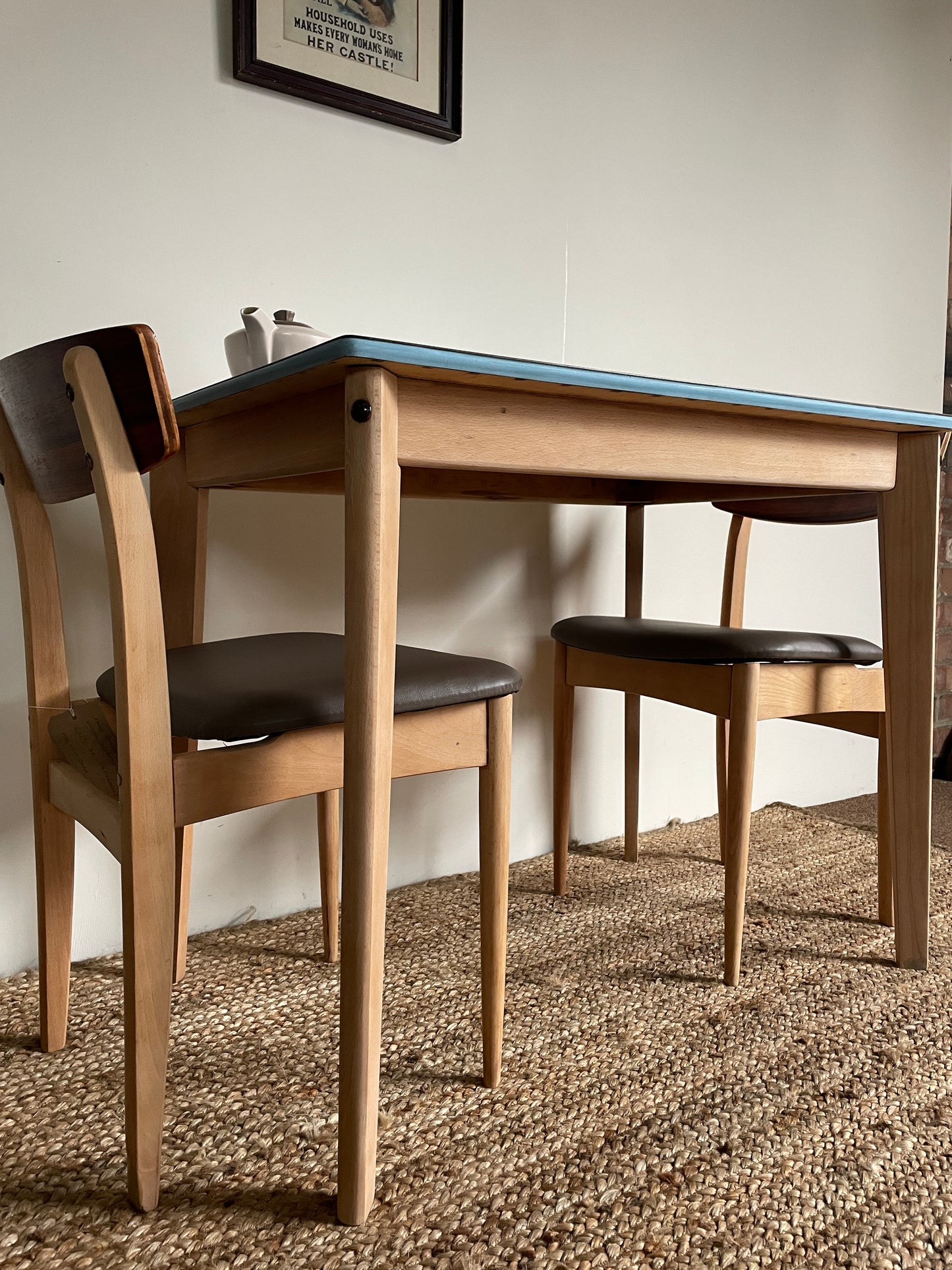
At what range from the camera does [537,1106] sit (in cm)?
104

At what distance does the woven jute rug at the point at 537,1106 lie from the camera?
837mm

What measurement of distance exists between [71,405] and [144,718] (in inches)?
11.1

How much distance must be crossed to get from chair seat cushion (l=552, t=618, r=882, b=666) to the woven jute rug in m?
0.45

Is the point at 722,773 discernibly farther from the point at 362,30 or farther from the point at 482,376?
the point at 362,30

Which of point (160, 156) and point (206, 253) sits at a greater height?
point (160, 156)

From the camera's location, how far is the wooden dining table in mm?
848

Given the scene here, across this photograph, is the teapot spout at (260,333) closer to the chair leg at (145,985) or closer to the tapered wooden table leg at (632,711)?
the chair leg at (145,985)

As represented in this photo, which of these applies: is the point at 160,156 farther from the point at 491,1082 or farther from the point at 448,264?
the point at 491,1082

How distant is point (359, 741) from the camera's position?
85 centimetres

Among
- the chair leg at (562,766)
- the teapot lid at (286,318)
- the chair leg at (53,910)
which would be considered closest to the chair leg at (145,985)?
the chair leg at (53,910)

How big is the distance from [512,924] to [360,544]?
90 cm

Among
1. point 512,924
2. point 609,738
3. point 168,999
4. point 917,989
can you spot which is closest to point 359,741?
point 168,999

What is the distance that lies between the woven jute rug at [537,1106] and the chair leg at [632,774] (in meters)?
0.28

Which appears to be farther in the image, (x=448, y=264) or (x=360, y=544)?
(x=448, y=264)
